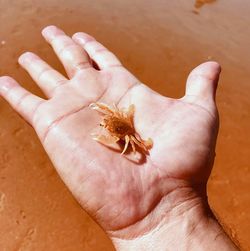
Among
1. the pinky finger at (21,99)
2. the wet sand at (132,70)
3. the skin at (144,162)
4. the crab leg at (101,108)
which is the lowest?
the wet sand at (132,70)

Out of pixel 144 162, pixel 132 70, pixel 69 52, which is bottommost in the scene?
pixel 132 70

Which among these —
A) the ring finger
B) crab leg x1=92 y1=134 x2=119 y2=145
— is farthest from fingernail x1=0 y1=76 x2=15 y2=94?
crab leg x1=92 y1=134 x2=119 y2=145

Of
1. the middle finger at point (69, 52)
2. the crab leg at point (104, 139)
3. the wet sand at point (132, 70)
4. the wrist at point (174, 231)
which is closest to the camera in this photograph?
the wrist at point (174, 231)

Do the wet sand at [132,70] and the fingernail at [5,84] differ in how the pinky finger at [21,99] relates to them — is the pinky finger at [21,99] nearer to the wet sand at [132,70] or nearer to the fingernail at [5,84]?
the fingernail at [5,84]

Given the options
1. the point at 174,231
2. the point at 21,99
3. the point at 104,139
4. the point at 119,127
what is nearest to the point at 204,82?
the point at 119,127

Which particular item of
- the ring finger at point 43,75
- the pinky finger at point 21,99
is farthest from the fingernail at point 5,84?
the ring finger at point 43,75

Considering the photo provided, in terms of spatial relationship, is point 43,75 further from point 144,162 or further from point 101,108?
point 144,162

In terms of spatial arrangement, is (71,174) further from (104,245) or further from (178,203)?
(104,245)

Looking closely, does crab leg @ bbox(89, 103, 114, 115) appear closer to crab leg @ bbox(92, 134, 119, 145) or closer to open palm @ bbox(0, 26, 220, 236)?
open palm @ bbox(0, 26, 220, 236)
